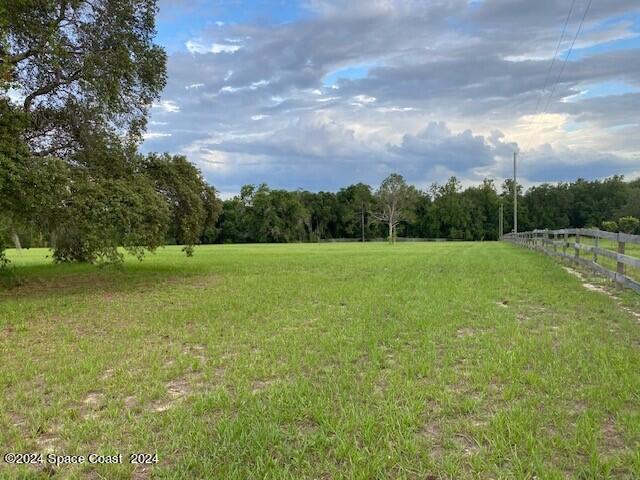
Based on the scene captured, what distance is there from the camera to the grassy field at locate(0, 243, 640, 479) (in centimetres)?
299

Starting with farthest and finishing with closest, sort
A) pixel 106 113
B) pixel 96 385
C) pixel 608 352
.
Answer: pixel 106 113
pixel 608 352
pixel 96 385

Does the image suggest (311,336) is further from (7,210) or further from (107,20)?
(107,20)

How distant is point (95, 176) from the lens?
1157 cm

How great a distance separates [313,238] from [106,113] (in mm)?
79343

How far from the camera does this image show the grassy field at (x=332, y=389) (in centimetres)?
299

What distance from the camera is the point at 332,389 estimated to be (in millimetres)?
4145

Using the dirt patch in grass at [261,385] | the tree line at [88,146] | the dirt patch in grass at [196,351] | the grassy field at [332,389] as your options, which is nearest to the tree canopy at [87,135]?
the tree line at [88,146]

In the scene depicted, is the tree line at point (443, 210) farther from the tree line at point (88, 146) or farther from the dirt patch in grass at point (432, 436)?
the dirt patch in grass at point (432, 436)

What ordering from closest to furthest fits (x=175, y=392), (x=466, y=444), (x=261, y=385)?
(x=466, y=444) → (x=175, y=392) → (x=261, y=385)

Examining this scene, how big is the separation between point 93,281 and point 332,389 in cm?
1124

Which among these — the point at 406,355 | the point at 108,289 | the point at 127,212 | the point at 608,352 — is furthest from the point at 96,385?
the point at 108,289

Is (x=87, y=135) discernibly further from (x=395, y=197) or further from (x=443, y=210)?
(x=443, y=210)

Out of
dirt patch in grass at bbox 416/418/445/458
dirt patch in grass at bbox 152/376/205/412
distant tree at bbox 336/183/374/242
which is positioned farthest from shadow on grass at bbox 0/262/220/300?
distant tree at bbox 336/183/374/242

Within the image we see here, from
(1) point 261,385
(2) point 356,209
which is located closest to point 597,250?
(1) point 261,385
